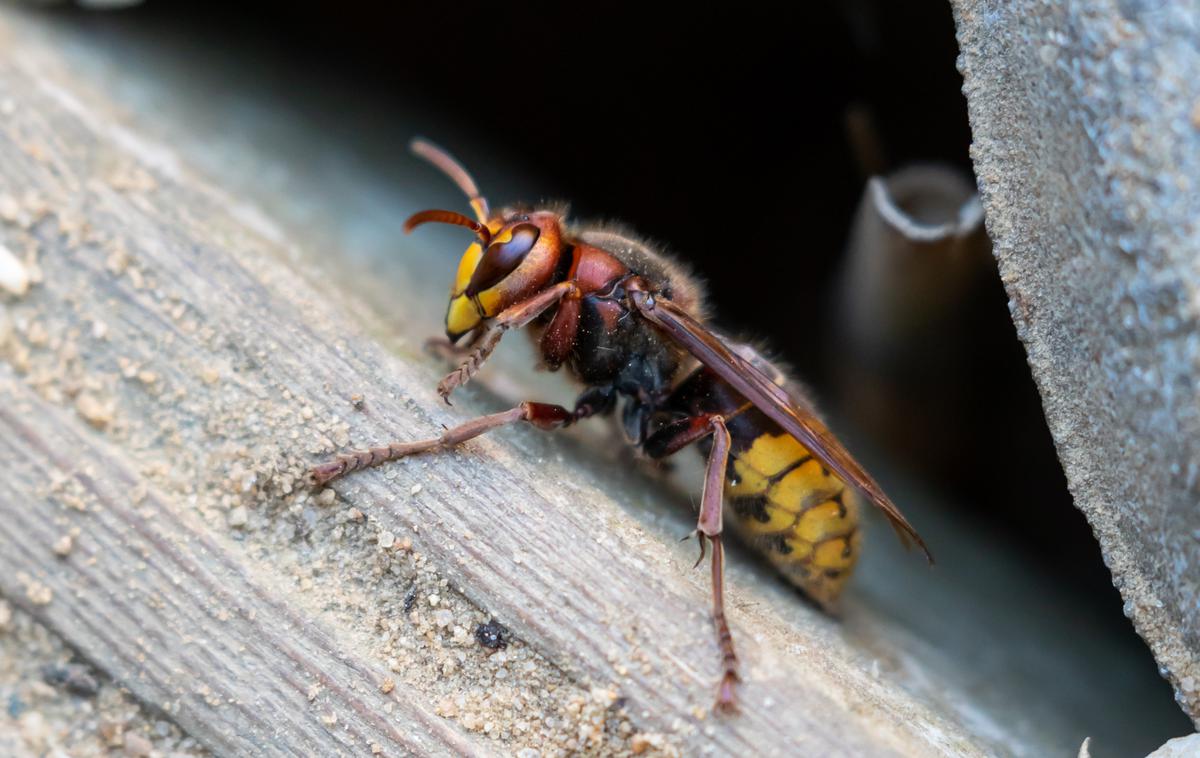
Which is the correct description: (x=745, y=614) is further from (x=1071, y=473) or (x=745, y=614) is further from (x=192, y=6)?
(x=192, y=6)

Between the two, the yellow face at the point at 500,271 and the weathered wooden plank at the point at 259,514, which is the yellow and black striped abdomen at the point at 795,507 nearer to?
the weathered wooden plank at the point at 259,514

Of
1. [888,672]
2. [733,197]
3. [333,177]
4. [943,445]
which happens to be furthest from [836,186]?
[888,672]

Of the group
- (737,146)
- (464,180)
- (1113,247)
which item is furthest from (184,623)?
(737,146)

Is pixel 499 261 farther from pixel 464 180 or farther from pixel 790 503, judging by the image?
pixel 790 503

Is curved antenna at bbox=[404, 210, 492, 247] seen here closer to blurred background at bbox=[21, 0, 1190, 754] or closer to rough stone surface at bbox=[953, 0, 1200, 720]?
blurred background at bbox=[21, 0, 1190, 754]

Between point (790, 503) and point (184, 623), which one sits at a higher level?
point (790, 503)

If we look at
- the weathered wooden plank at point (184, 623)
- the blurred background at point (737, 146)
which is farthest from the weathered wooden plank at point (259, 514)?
the blurred background at point (737, 146)

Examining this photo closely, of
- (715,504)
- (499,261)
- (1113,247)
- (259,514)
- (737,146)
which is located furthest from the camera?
(737,146)
